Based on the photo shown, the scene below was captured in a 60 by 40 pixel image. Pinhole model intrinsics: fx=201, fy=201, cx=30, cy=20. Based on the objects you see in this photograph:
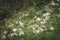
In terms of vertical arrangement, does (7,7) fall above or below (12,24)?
above

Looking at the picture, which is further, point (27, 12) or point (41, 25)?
point (27, 12)

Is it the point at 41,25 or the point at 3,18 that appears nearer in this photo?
the point at 41,25

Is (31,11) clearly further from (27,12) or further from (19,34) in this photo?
(19,34)

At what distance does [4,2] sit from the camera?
360 inches

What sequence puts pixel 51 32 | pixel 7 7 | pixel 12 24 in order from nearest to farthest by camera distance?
pixel 51 32 < pixel 12 24 < pixel 7 7

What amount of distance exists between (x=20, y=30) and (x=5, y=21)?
37.2 inches

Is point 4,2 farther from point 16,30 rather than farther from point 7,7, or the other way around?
point 16,30

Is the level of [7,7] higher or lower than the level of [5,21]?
higher

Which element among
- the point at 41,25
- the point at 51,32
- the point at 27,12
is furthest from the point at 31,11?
the point at 51,32

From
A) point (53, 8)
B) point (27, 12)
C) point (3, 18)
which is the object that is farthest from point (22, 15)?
point (53, 8)

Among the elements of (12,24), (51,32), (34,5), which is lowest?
(51,32)

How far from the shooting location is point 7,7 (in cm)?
896

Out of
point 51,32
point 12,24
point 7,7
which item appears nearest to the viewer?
point 51,32

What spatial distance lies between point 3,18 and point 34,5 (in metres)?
1.52
